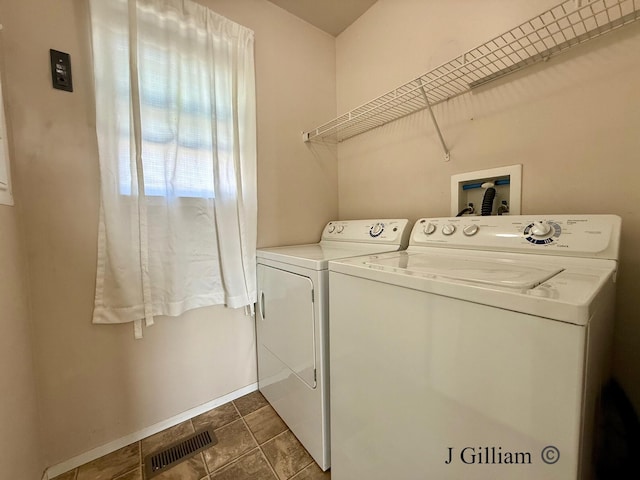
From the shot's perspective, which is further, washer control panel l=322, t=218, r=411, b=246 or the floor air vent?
washer control panel l=322, t=218, r=411, b=246

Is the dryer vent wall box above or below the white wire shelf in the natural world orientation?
below

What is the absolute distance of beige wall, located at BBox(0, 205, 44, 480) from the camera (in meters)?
0.87

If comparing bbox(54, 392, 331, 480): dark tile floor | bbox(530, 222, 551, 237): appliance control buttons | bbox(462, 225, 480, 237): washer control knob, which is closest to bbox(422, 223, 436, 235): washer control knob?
bbox(462, 225, 480, 237): washer control knob

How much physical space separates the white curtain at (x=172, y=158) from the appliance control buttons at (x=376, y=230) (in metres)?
0.76

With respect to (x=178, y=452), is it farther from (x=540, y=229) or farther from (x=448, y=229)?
(x=540, y=229)

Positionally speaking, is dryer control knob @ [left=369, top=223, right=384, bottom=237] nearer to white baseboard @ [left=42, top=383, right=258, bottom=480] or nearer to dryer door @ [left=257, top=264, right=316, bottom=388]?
dryer door @ [left=257, top=264, right=316, bottom=388]

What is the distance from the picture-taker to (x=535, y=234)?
977mm

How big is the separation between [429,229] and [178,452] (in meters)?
1.74

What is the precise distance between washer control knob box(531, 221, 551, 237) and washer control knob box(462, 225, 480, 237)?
0.20 meters

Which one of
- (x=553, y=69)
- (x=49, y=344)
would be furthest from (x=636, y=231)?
(x=49, y=344)

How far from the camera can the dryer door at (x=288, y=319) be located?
1204 mm

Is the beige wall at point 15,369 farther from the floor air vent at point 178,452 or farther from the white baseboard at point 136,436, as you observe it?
the floor air vent at point 178,452

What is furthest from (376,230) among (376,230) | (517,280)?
(517,280)

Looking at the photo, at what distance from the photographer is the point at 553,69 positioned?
43.6 inches
